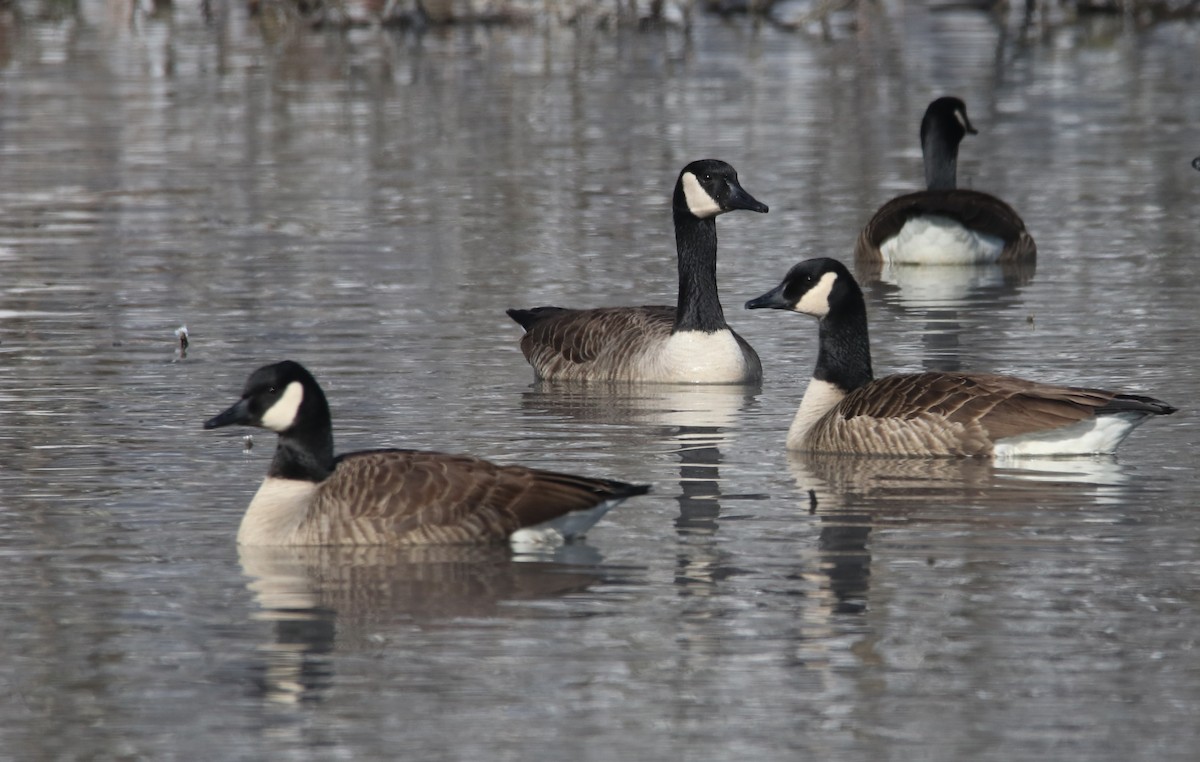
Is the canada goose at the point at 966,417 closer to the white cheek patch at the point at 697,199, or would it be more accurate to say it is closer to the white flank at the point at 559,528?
the white flank at the point at 559,528

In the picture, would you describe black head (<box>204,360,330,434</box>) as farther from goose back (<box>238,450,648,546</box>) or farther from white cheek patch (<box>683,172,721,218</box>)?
white cheek patch (<box>683,172,721,218</box>)

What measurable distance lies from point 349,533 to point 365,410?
4188 mm

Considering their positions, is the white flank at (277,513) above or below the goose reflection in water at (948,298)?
above

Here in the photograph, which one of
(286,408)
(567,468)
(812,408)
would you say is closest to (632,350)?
(812,408)

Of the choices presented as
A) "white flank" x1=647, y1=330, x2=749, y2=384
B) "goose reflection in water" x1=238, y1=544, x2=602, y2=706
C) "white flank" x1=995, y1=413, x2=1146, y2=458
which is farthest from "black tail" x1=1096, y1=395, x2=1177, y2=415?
"white flank" x1=647, y1=330, x2=749, y2=384

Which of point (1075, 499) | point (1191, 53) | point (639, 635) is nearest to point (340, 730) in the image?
point (639, 635)

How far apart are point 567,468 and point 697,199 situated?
13.6 feet

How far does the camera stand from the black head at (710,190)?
16.7 metres

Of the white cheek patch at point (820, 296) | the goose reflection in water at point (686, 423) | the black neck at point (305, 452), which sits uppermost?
the white cheek patch at point (820, 296)

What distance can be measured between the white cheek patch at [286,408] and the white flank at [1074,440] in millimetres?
4349

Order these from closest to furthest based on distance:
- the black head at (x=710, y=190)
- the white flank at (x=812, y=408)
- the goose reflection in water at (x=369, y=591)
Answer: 1. the goose reflection in water at (x=369, y=591)
2. the white flank at (x=812, y=408)
3. the black head at (x=710, y=190)

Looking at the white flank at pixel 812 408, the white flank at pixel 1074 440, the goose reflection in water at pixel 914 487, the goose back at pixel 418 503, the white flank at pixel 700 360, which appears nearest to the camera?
the goose back at pixel 418 503

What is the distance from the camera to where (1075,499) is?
1226cm

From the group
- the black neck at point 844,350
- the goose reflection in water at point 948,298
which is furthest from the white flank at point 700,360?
the black neck at point 844,350
